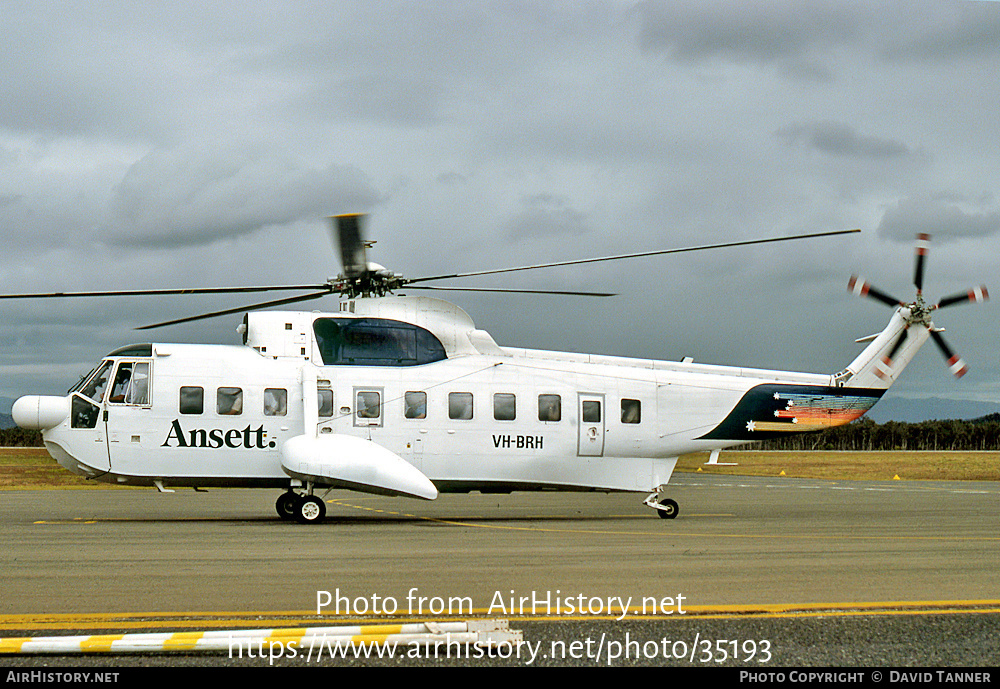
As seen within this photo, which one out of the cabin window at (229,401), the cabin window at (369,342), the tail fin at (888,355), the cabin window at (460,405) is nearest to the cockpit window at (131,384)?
the cabin window at (229,401)

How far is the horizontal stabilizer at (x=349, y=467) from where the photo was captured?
55.4 ft

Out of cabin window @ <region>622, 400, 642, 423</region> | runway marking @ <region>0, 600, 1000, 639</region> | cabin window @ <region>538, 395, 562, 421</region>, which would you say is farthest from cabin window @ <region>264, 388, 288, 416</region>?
runway marking @ <region>0, 600, 1000, 639</region>

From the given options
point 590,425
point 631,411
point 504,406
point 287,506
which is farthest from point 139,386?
point 631,411

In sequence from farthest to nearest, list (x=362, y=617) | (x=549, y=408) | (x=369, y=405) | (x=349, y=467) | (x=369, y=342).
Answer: (x=549, y=408) < (x=369, y=342) < (x=369, y=405) < (x=349, y=467) < (x=362, y=617)

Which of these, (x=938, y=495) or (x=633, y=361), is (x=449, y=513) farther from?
(x=938, y=495)

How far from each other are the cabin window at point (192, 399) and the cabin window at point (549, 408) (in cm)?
670

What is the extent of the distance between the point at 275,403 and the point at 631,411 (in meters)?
7.30

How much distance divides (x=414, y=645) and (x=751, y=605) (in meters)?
3.62

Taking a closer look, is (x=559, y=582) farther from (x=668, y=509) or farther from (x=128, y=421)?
(x=128, y=421)

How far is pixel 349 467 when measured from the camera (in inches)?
667

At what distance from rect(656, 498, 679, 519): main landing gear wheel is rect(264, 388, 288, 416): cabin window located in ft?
25.8

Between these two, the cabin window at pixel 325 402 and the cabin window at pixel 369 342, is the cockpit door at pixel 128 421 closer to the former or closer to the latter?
the cabin window at pixel 325 402

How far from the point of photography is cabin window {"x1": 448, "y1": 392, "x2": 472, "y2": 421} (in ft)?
61.3

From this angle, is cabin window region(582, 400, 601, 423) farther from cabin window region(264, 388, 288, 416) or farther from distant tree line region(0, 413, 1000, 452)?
distant tree line region(0, 413, 1000, 452)
